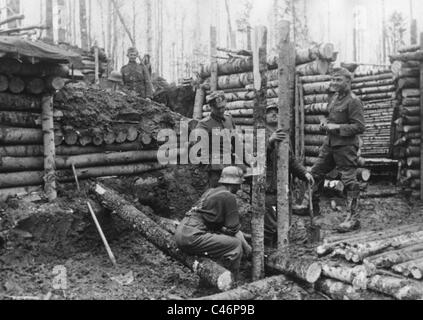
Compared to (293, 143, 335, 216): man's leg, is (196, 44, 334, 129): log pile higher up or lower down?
higher up

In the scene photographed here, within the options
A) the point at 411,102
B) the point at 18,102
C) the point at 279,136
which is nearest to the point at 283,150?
the point at 279,136

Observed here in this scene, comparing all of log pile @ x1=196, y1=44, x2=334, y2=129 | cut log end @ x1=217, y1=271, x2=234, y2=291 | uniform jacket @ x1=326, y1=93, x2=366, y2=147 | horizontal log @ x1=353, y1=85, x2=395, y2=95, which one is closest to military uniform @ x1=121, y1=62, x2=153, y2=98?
log pile @ x1=196, y1=44, x2=334, y2=129

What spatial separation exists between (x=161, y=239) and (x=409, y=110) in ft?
21.2

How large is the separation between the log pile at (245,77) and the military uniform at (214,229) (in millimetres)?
6016

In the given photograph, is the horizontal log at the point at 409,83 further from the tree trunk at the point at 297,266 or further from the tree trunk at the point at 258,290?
the tree trunk at the point at 258,290

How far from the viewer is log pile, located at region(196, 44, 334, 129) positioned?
1054cm

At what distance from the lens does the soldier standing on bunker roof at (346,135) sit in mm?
6914

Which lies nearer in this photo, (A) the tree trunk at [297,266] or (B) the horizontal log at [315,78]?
(A) the tree trunk at [297,266]

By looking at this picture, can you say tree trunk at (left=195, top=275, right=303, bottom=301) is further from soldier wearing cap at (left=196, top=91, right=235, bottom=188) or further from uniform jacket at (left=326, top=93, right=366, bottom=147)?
uniform jacket at (left=326, top=93, right=366, bottom=147)

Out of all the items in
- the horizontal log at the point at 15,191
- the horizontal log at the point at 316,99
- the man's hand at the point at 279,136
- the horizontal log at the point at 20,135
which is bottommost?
the horizontal log at the point at 15,191

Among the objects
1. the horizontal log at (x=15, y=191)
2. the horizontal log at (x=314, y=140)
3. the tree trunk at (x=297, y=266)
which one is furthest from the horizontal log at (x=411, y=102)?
the horizontal log at (x=15, y=191)

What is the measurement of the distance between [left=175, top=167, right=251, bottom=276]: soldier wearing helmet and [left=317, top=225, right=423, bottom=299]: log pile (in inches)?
45.1

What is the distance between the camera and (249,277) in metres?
5.76

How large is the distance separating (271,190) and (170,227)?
1710 millimetres
